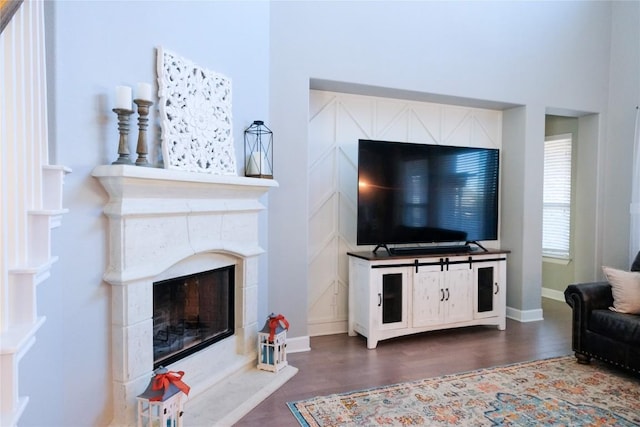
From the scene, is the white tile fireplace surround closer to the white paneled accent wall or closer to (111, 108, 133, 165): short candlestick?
(111, 108, 133, 165): short candlestick

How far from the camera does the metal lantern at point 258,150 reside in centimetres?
306

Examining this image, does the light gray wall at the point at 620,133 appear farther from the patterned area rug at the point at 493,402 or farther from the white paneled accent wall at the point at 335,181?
the white paneled accent wall at the point at 335,181

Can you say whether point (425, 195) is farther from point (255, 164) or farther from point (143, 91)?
point (143, 91)

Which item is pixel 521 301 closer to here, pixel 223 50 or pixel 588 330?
pixel 588 330

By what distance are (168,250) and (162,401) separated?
784mm

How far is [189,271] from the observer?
8.43 feet

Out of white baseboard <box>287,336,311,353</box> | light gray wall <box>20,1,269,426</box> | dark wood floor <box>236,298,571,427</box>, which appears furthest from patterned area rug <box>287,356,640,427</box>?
light gray wall <box>20,1,269,426</box>

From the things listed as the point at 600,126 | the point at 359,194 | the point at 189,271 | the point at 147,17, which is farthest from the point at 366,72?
the point at 600,126

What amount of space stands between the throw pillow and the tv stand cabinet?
3.50ft

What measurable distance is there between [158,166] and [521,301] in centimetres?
394

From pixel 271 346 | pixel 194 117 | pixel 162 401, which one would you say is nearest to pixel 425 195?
pixel 271 346

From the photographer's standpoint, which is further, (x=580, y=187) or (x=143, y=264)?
(x=580, y=187)

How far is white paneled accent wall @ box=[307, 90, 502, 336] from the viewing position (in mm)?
3939

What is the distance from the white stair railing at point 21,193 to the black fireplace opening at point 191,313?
918mm
